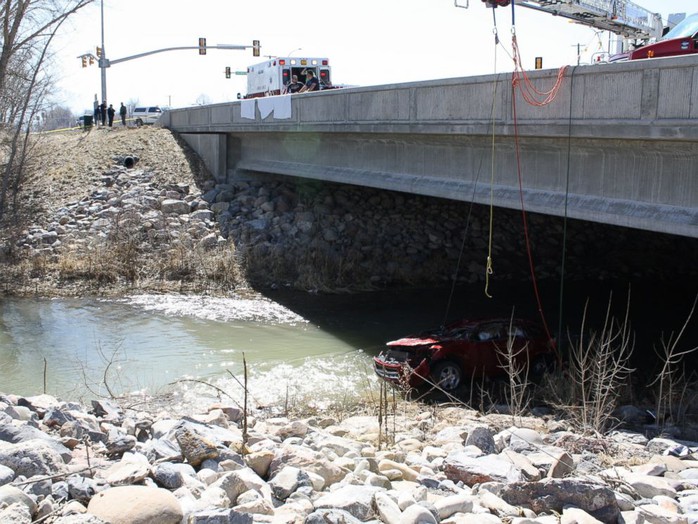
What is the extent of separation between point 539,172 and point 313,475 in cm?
855

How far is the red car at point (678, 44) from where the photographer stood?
13.1 meters

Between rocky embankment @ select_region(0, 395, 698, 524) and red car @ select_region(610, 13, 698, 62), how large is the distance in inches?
274

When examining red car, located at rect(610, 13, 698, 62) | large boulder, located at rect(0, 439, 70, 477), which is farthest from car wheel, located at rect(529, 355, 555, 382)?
large boulder, located at rect(0, 439, 70, 477)

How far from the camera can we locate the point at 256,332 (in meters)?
19.1

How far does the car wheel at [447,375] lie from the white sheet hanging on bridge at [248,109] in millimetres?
13900

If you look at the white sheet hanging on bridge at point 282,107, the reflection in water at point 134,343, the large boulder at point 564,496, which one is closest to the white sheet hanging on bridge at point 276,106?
the white sheet hanging on bridge at point 282,107

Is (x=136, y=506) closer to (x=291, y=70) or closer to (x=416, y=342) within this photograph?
(x=416, y=342)

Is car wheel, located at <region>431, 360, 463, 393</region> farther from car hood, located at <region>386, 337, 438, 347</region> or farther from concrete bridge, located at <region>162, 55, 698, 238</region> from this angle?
concrete bridge, located at <region>162, 55, 698, 238</region>

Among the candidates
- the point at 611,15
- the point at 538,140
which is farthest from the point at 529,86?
the point at 611,15

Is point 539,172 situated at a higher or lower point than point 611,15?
lower

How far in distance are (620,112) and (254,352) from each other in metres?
9.40

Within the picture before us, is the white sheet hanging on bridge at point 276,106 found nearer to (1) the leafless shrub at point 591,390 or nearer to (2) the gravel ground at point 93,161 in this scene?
(2) the gravel ground at point 93,161

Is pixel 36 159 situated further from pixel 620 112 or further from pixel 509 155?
pixel 620 112

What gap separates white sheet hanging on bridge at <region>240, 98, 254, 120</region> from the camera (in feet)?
82.3
